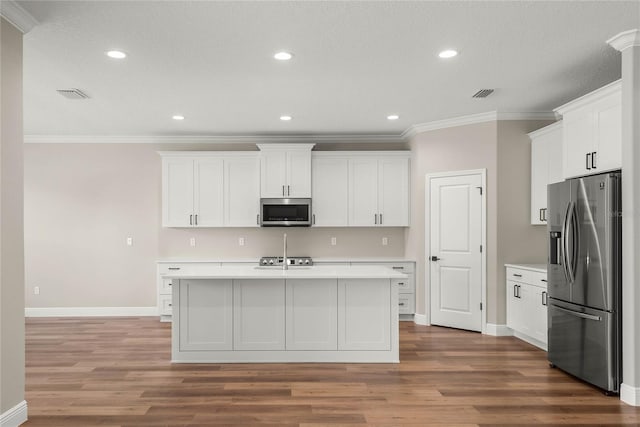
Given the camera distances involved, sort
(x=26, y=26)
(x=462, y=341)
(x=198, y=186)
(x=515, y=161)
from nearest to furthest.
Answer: (x=26, y=26) → (x=462, y=341) → (x=515, y=161) → (x=198, y=186)

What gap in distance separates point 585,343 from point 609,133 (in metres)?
1.68

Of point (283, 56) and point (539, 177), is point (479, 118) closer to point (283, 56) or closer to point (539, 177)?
point (539, 177)

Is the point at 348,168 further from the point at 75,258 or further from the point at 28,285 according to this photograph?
the point at 28,285

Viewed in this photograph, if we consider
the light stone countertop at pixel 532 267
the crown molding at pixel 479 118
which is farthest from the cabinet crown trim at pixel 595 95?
the light stone countertop at pixel 532 267

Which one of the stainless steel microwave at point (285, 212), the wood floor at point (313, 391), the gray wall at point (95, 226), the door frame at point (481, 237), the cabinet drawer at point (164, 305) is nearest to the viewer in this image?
the wood floor at point (313, 391)

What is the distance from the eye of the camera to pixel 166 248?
23.2ft

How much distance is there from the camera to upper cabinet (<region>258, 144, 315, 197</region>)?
6770 millimetres

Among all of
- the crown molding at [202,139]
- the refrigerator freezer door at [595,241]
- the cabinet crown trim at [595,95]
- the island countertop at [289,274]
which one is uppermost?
the crown molding at [202,139]

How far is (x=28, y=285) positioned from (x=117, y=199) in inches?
70.9

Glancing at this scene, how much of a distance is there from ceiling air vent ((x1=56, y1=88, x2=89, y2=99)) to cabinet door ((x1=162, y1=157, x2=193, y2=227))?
1.97 m

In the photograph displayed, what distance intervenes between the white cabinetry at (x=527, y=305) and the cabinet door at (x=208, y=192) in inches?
159

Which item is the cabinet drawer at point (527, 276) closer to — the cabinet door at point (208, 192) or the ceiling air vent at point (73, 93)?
the cabinet door at point (208, 192)

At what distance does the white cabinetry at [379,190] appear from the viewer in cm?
682

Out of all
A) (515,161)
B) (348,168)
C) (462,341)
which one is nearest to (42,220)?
(348,168)
